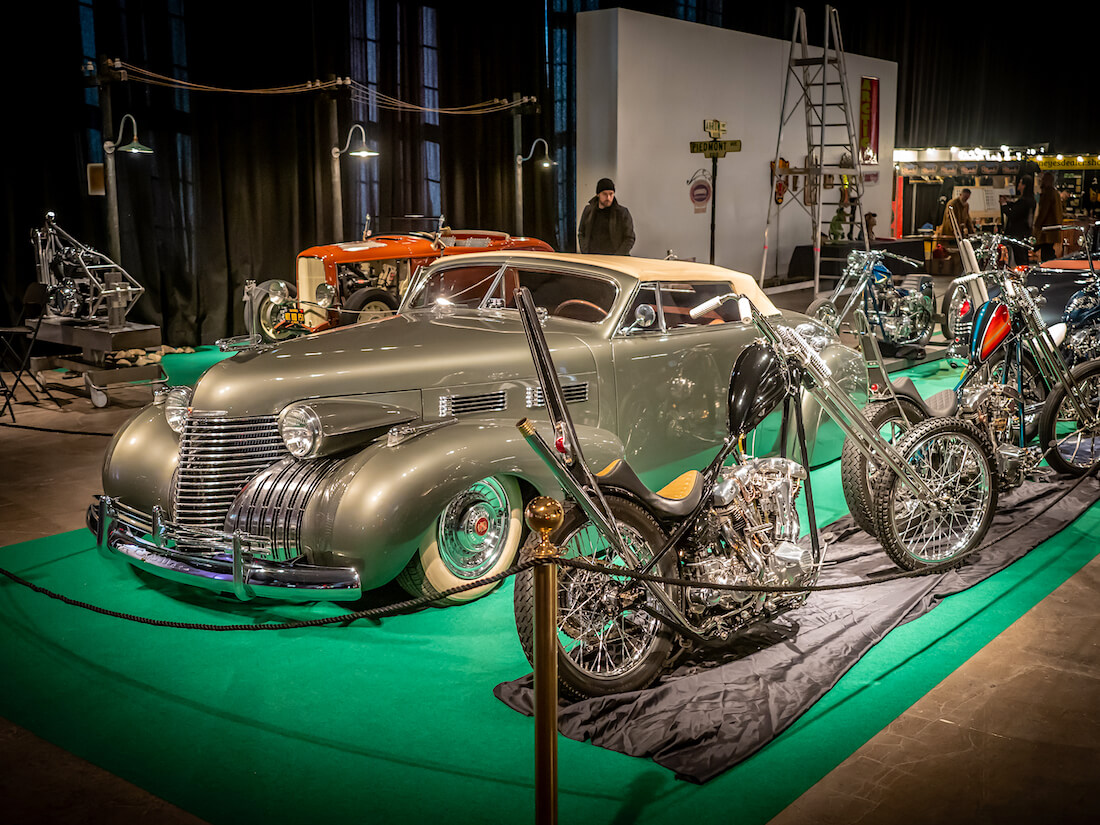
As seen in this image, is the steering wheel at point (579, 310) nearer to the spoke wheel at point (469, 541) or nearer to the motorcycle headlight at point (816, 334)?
the spoke wheel at point (469, 541)

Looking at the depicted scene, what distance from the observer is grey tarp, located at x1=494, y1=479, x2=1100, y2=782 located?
3.05 meters

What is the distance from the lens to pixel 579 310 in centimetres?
499

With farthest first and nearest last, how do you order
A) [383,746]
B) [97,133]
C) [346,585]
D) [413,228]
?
[413,228], [97,133], [346,585], [383,746]

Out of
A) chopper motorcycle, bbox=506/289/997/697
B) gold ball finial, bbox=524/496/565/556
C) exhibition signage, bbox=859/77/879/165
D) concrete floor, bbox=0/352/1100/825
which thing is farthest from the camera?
exhibition signage, bbox=859/77/879/165

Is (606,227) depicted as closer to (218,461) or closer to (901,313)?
(901,313)

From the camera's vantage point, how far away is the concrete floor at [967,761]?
2697 mm

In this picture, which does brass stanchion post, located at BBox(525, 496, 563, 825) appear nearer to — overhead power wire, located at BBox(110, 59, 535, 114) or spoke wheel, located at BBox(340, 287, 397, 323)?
spoke wheel, located at BBox(340, 287, 397, 323)

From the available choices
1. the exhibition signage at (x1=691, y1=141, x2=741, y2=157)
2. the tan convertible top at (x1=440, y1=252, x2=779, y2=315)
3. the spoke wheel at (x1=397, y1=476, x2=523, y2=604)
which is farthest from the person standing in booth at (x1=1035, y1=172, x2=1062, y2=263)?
the spoke wheel at (x1=397, y1=476, x2=523, y2=604)

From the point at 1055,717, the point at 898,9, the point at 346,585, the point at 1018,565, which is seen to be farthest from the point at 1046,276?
the point at 898,9

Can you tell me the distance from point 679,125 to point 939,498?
37.1ft

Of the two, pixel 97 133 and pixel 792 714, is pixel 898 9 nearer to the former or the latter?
pixel 97 133

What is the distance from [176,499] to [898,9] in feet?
72.9

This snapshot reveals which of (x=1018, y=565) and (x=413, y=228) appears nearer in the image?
(x=1018, y=565)

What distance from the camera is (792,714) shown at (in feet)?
10.5
